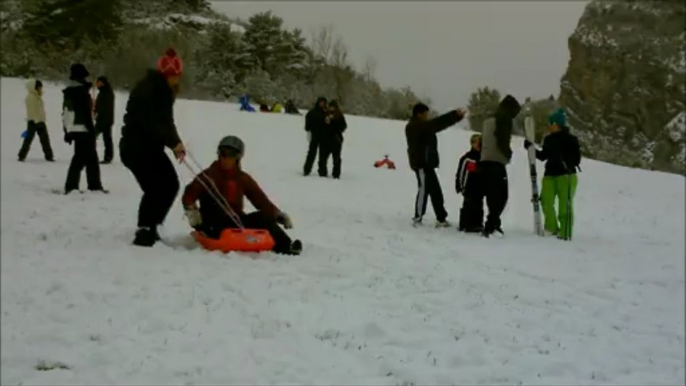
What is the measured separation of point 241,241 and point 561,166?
546cm

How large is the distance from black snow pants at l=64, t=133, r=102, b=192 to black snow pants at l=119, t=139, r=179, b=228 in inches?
146

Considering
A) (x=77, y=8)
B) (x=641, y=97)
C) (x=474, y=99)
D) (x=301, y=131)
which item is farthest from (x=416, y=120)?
(x=641, y=97)

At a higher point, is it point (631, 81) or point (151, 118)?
point (631, 81)

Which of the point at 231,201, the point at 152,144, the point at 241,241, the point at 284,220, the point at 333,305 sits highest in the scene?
the point at 152,144

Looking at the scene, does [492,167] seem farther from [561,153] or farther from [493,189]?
[561,153]

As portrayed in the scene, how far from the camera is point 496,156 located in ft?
37.9

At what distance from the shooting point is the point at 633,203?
1853 centimetres

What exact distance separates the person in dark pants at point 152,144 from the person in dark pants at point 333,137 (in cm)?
1023

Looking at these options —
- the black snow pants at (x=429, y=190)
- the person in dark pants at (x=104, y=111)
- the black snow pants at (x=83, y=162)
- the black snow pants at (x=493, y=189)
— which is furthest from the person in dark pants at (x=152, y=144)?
the person in dark pants at (x=104, y=111)

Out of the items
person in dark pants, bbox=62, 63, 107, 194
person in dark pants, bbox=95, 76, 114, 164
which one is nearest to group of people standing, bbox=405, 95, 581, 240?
person in dark pants, bbox=62, 63, 107, 194

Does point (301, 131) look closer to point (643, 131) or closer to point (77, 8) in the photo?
point (77, 8)

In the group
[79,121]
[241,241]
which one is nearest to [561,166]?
[241,241]

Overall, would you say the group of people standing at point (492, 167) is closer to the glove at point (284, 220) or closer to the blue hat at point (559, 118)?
the blue hat at point (559, 118)

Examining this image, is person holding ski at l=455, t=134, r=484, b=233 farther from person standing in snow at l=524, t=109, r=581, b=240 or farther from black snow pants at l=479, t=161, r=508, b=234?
person standing in snow at l=524, t=109, r=581, b=240
